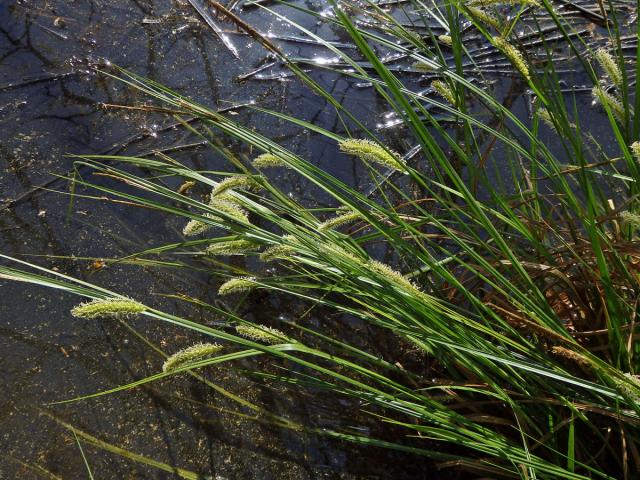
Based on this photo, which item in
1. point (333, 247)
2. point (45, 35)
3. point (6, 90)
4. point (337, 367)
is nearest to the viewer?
point (333, 247)

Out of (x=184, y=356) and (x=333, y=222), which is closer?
(x=184, y=356)

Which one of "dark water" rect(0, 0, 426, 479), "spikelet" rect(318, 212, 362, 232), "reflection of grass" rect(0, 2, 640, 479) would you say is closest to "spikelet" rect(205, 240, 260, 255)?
"reflection of grass" rect(0, 2, 640, 479)

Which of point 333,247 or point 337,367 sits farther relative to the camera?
point 337,367

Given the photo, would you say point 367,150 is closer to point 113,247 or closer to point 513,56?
point 513,56

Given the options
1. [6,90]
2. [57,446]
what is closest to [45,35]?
[6,90]

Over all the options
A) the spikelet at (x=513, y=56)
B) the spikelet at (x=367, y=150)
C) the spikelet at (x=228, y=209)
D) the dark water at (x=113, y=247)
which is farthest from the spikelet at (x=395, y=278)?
the dark water at (x=113, y=247)

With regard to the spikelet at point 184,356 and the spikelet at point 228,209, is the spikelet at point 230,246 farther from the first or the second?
the spikelet at point 184,356

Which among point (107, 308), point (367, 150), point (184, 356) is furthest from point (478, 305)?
point (107, 308)

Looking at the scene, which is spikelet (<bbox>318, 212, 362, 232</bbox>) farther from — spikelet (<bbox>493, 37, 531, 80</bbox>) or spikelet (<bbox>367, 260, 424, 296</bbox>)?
spikelet (<bbox>493, 37, 531, 80</bbox>)

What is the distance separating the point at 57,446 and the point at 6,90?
1246 millimetres

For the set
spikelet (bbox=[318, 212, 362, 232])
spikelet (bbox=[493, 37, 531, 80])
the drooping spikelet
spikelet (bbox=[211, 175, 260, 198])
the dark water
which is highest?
spikelet (bbox=[493, 37, 531, 80])

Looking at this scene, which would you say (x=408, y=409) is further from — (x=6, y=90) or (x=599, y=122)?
(x=6, y=90)

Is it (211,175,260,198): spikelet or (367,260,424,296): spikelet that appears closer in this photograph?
(367,260,424,296): spikelet

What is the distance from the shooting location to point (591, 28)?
2.36m
